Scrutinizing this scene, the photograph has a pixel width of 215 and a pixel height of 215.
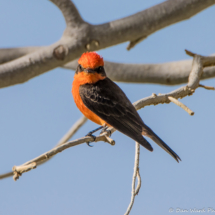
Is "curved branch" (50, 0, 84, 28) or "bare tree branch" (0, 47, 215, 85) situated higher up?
"bare tree branch" (0, 47, 215, 85)

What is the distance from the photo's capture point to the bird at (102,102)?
15.4 ft

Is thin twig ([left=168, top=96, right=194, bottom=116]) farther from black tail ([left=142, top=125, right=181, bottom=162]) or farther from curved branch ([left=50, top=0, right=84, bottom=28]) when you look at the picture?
curved branch ([left=50, top=0, right=84, bottom=28])

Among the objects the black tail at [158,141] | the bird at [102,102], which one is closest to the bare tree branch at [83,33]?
the bird at [102,102]

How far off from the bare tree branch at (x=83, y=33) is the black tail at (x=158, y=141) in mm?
1741

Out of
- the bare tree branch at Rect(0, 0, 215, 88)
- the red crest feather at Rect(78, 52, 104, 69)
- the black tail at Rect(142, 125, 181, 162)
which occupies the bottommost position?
the black tail at Rect(142, 125, 181, 162)

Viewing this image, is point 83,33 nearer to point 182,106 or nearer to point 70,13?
point 70,13

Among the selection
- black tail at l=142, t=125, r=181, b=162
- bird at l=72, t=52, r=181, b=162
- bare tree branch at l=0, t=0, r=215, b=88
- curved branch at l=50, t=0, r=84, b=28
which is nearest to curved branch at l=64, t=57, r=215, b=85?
bare tree branch at l=0, t=0, r=215, b=88

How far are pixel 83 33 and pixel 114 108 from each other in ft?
5.04

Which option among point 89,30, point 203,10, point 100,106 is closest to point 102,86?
point 100,106

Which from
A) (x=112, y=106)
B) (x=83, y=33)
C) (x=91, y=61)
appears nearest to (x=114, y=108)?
(x=112, y=106)

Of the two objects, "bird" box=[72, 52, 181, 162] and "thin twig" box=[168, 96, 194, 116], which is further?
"bird" box=[72, 52, 181, 162]

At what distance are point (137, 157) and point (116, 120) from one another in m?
0.93

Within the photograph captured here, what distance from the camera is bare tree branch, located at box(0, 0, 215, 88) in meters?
5.59

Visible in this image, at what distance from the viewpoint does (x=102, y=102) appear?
16.1 feet
